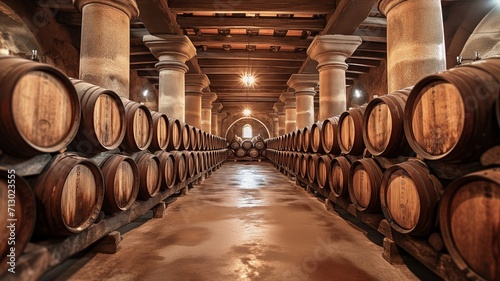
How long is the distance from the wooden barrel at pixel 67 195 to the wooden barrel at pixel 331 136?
351cm

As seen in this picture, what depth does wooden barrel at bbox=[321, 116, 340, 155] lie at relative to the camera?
4746 mm

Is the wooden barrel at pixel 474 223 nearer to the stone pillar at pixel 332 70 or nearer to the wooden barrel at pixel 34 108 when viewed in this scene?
the wooden barrel at pixel 34 108

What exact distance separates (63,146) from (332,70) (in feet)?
24.7

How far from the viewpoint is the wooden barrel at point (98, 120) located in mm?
2691

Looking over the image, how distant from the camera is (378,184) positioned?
312 cm

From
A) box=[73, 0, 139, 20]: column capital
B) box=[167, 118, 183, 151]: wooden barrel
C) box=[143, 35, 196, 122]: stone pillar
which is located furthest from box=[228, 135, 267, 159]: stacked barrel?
box=[73, 0, 139, 20]: column capital

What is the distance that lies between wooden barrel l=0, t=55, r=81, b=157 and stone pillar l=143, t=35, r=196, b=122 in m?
6.23

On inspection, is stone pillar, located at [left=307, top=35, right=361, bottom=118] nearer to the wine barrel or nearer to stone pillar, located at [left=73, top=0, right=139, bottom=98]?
the wine barrel

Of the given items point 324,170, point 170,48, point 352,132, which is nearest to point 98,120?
point 352,132

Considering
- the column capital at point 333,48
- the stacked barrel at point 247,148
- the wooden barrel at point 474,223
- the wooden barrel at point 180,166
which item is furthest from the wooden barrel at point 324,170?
the stacked barrel at point 247,148

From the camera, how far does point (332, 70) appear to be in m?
8.33

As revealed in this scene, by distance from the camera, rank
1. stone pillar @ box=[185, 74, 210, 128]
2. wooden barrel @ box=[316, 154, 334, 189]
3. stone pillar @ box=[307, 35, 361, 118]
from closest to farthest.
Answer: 1. wooden barrel @ box=[316, 154, 334, 189]
2. stone pillar @ box=[307, 35, 361, 118]
3. stone pillar @ box=[185, 74, 210, 128]

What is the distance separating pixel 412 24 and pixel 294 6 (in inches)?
130

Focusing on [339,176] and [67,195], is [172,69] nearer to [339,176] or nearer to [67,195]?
[339,176]
